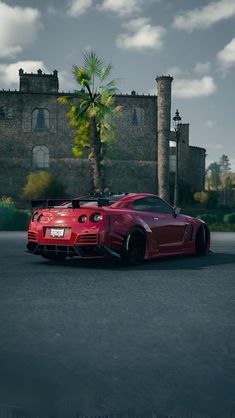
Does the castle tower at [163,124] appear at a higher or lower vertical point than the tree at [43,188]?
higher

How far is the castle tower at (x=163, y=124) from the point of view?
53.4m

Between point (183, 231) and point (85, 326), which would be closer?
point (85, 326)

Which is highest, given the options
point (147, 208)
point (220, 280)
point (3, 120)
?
point (3, 120)

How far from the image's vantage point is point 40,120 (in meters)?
54.4

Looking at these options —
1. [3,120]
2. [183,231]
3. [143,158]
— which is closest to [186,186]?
[143,158]

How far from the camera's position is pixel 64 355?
3760 millimetres

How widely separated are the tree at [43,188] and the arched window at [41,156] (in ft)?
14.9

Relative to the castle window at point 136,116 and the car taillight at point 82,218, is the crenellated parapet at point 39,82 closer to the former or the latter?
the castle window at point 136,116

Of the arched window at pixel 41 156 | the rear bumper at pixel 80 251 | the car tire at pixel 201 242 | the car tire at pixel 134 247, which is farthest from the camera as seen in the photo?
the arched window at pixel 41 156

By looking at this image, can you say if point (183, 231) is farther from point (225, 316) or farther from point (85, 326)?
point (85, 326)

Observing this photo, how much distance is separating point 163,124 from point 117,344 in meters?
51.2

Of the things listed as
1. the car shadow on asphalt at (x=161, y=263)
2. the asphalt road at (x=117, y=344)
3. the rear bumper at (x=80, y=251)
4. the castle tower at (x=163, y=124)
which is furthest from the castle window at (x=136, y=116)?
the asphalt road at (x=117, y=344)

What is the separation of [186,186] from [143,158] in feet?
17.4

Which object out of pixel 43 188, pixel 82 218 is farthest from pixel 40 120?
pixel 82 218
